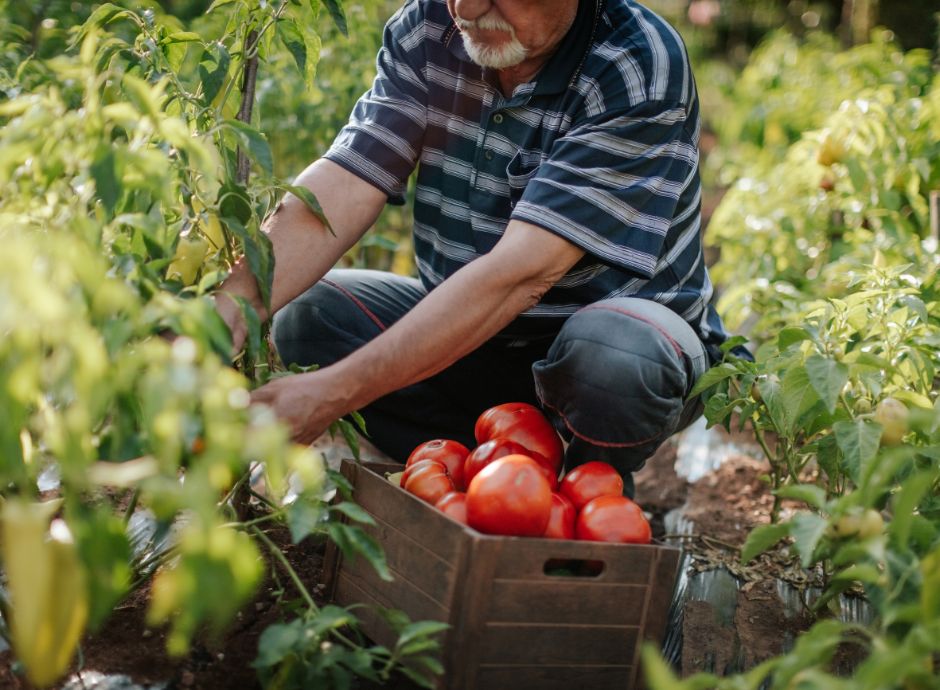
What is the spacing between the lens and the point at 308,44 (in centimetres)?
197

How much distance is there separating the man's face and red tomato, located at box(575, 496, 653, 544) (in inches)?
37.6

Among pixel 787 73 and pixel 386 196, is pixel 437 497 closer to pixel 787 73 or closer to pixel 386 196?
pixel 386 196

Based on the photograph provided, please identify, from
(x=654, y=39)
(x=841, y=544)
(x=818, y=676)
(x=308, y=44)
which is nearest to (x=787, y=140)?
(x=654, y=39)

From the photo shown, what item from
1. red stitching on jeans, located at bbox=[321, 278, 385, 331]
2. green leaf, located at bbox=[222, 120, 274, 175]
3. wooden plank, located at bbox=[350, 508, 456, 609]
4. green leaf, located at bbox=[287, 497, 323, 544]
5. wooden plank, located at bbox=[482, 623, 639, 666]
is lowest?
wooden plank, located at bbox=[482, 623, 639, 666]

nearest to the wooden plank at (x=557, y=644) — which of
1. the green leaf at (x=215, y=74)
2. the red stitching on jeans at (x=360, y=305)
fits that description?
the green leaf at (x=215, y=74)

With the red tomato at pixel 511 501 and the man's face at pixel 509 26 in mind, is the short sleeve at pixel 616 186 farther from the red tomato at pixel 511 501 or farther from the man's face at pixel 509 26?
the red tomato at pixel 511 501

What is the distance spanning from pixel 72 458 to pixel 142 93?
45 centimetres

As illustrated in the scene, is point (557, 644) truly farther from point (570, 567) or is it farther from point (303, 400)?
point (303, 400)

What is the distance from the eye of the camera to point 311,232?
1.92 m

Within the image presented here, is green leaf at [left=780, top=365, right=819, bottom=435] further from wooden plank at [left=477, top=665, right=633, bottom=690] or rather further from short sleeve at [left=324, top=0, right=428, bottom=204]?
short sleeve at [left=324, top=0, right=428, bottom=204]

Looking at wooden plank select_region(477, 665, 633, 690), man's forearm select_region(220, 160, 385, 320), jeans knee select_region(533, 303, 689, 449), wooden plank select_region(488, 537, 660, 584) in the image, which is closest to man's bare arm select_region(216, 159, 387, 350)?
man's forearm select_region(220, 160, 385, 320)

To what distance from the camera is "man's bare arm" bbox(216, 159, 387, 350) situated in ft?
5.67

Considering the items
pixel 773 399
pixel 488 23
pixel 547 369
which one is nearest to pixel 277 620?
pixel 547 369

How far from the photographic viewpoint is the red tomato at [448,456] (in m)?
1.72
